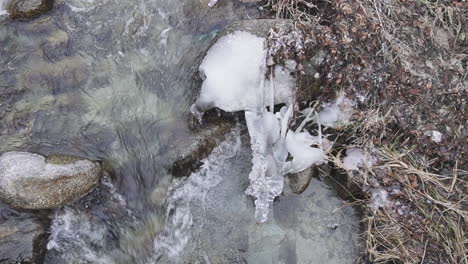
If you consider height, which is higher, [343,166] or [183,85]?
[183,85]

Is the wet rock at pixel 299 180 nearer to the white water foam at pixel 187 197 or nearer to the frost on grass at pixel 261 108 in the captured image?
the frost on grass at pixel 261 108

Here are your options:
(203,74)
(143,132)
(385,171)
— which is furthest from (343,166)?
(143,132)

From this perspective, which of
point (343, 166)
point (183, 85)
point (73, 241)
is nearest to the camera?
point (73, 241)

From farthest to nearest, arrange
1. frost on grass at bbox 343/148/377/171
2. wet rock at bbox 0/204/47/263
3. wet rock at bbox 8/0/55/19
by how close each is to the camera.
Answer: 1. wet rock at bbox 8/0/55/19
2. frost on grass at bbox 343/148/377/171
3. wet rock at bbox 0/204/47/263

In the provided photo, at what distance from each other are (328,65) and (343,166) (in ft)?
3.63

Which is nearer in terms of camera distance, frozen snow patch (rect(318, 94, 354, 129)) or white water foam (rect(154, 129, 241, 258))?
white water foam (rect(154, 129, 241, 258))

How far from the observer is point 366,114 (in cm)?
452

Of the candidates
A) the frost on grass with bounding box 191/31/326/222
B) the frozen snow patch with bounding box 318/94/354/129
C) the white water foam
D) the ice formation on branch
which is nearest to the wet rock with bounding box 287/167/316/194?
the frost on grass with bounding box 191/31/326/222

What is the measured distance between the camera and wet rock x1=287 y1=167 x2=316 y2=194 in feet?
14.9

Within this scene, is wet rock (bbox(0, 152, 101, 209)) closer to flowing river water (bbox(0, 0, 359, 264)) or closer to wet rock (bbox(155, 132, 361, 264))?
flowing river water (bbox(0, 0, 359, 264))

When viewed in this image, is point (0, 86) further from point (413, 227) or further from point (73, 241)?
point (413, 227)

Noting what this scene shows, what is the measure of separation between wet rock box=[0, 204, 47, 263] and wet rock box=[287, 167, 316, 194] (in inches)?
101

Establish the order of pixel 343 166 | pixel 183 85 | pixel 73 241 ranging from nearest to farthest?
pixel 73 241 < pixel 343 166 < pixel 183 85

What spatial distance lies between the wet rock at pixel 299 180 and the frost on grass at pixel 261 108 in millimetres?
58
